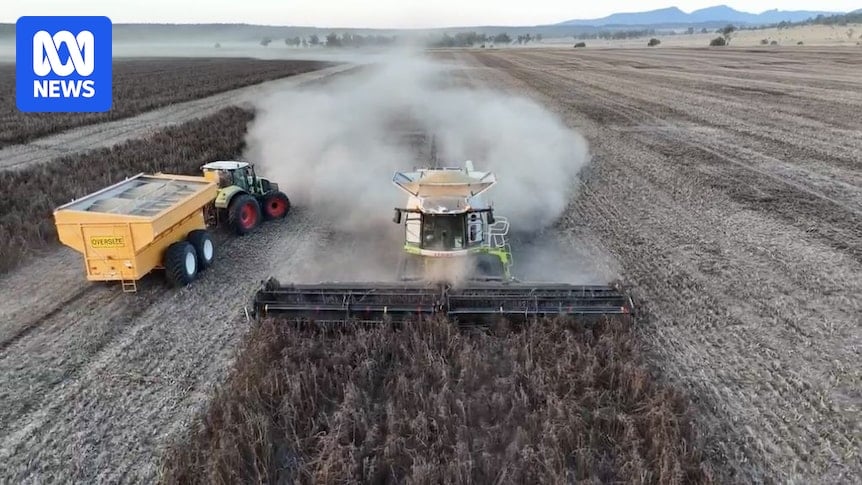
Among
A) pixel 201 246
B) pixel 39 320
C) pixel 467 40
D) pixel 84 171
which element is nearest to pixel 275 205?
pixel 201 246

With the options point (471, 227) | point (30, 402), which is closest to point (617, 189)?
point (471, 227)

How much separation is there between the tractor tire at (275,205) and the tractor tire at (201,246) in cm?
278

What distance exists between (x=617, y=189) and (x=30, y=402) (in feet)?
44.1

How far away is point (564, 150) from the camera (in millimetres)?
18203

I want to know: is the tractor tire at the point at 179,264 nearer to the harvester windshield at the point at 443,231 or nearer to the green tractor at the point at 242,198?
the green tractor at the point at 242,198

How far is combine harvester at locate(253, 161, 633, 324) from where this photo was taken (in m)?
8.03

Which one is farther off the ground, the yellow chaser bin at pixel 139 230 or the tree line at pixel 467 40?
the tree line at pixel 467 40

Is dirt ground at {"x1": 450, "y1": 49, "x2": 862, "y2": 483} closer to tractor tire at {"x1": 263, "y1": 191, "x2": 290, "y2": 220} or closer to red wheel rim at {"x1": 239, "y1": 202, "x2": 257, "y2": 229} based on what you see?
tractor tire at {"x1": 263, "y1": 191, "x2": 290, "y2": 220}

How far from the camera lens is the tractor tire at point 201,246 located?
1034 centimetres

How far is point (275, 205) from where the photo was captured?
1348cm

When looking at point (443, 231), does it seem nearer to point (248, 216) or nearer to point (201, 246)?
point (201, 246)

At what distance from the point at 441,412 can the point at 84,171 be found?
1485 cm

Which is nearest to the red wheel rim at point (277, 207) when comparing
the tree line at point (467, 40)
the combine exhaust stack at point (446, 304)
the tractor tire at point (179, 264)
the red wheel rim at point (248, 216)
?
the red wheel rim at point (248, 216)

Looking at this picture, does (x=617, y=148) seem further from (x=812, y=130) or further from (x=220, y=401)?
(x=220, y=401)
